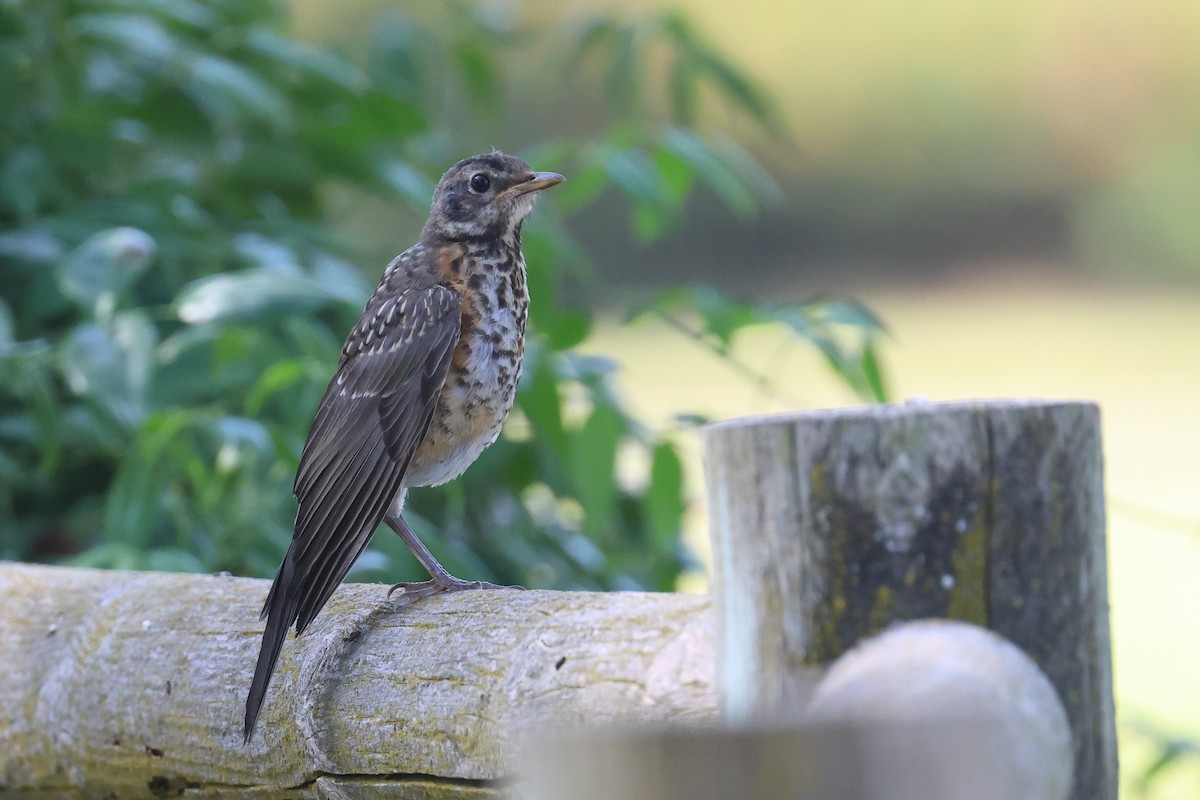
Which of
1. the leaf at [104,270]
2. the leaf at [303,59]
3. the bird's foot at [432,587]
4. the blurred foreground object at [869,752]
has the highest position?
the leaf at [303,59]

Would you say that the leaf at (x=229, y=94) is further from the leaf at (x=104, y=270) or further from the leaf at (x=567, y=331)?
the leaf at (x=567, y=331)

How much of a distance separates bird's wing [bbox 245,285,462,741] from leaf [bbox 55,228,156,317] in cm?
53

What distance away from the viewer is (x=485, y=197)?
2154mm

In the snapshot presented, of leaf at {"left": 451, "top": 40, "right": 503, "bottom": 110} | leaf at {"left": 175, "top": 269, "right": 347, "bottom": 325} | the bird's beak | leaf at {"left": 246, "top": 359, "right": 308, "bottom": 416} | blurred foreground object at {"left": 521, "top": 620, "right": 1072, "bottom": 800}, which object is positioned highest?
leaf at {"left": 451, "top": 40, "right": 503, "bottom": 110}

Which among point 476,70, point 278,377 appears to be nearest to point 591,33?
point 476,70

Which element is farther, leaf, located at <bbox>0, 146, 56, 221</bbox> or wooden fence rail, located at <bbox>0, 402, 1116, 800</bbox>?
leaf, located at <bbox>0, 146, 56, 221</bbox>

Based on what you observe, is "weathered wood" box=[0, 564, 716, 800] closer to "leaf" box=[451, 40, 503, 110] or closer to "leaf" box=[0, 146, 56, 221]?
"leaf" box=[0, 146, 56, 221]

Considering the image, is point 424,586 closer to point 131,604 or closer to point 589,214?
point 131,604

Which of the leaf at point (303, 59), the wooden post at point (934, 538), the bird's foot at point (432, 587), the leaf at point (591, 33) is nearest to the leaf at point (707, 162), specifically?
the leaf at point (591, 33)

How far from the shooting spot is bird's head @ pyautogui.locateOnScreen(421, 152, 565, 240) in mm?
2125

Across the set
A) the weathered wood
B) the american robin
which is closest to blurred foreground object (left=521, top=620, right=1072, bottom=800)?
the weathered wood

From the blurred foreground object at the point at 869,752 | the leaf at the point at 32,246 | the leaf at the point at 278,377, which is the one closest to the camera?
the blurred foreground object at the point at 869,752

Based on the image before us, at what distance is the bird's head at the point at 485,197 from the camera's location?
2125mm

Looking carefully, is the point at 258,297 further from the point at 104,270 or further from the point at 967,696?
the point at 967,696
